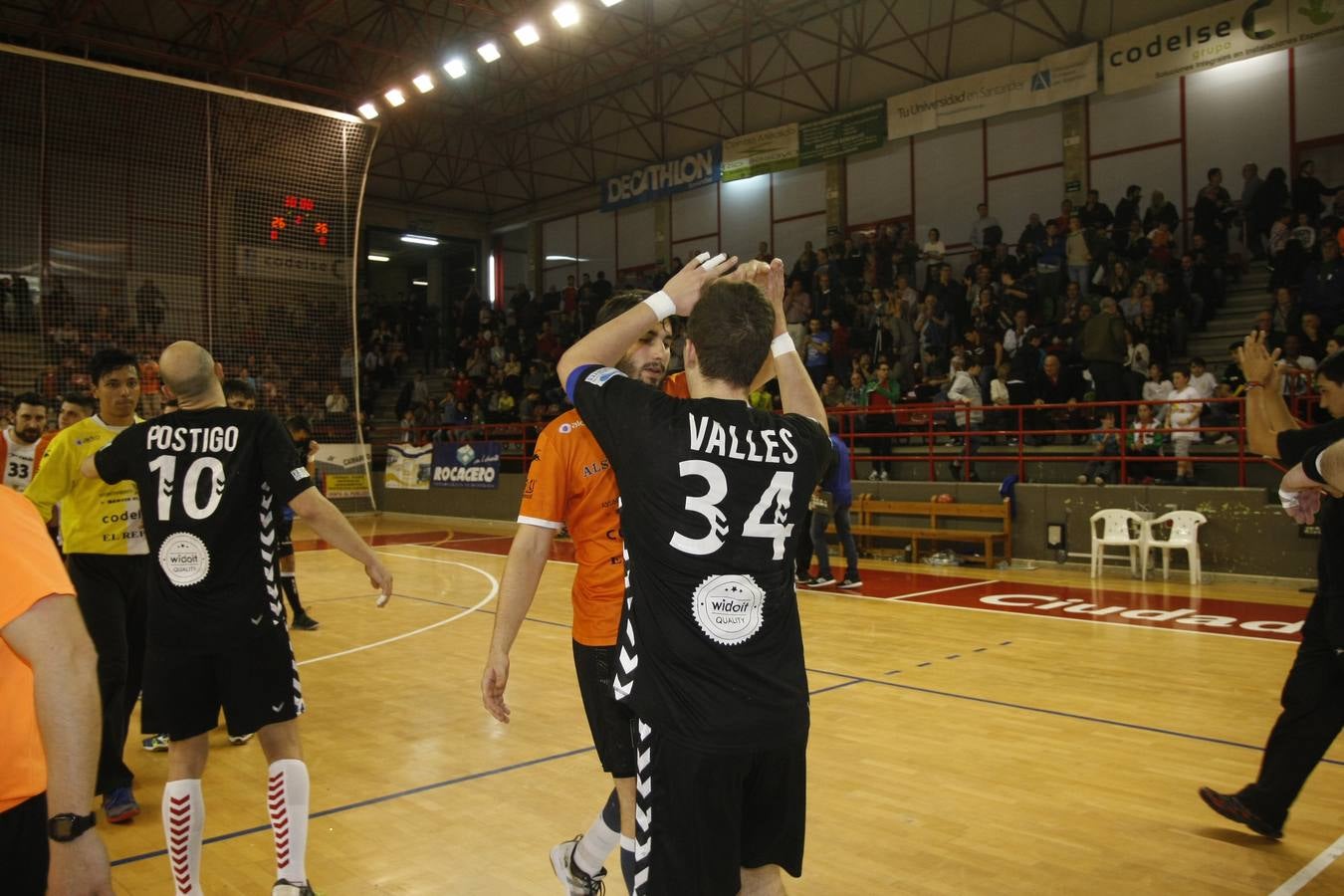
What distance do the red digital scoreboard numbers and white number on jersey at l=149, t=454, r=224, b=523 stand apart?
45.4 feet

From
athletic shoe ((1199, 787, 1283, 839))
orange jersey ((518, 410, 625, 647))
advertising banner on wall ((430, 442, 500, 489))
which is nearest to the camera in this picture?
orange jersey ((518, 410, 625, 647))

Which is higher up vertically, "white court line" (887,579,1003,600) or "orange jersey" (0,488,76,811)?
"orange jersey" (0,488,76,811)

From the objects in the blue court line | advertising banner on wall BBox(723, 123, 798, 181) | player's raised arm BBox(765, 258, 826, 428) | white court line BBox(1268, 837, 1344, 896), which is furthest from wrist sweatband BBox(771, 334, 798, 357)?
advertising banner on wall BBox(723, 123, 798, 181)

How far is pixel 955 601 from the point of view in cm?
1007

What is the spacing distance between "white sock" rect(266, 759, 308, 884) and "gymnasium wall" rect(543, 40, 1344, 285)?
18.7 metres

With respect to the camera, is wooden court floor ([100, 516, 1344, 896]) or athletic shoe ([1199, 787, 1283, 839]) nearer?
wooden court floor ([100, 516, 1344, 896])

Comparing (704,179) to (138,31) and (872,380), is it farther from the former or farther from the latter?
(138,31)

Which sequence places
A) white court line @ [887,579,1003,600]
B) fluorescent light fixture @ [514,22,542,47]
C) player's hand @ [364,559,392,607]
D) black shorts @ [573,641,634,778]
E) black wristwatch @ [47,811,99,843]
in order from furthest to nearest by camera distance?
fluorescent light fixture @ [514,22,542,47] → white court line @ [887,579,1003,600] → player's hand @ [364,559,392,607] → black shorts @ [573,641,634,778] → black wristwatch @ [47,811,99,843]

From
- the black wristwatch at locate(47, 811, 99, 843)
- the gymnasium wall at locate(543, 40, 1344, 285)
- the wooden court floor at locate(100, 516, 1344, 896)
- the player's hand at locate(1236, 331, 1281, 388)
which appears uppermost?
the gymnasium wall at locate(543, 40, 1344, 285)

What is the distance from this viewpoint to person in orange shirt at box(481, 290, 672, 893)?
283 cm

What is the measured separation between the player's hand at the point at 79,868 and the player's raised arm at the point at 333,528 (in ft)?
5.44

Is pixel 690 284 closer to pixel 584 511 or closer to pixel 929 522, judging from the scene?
pixel 584 511

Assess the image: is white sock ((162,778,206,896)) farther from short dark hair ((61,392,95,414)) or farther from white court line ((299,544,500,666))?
white court line ((299,544,500,666))

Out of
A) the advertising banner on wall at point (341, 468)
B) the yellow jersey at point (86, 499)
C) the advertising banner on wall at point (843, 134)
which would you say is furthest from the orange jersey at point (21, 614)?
the advertising banner on wall at point (843, 134)
